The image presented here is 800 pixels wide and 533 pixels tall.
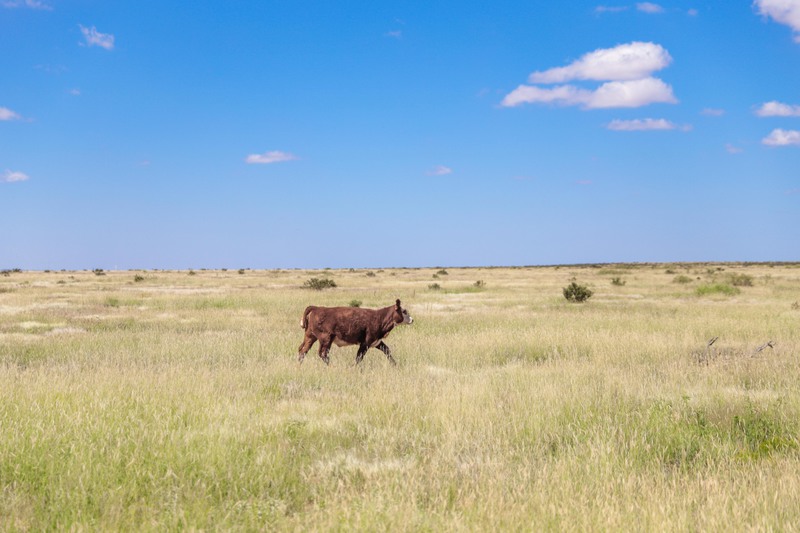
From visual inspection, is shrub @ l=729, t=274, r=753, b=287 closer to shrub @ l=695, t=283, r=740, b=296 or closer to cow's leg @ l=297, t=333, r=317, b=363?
shrub @ l=695, t=283, r=740, b=296

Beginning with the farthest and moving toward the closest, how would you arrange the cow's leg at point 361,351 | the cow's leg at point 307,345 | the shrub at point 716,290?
the shrub at point 716,290 < the cow's leg at point 307,345 < the cow's leg at point 361,351

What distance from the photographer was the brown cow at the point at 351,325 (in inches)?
484

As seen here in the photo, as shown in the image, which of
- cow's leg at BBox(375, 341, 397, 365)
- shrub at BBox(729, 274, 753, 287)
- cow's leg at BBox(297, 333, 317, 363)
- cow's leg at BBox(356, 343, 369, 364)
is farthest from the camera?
shrub at BBox(729, 274, 753, 287)

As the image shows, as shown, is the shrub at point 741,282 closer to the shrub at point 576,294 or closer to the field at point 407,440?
the shrub at point 576,294

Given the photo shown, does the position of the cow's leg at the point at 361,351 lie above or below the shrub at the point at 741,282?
below

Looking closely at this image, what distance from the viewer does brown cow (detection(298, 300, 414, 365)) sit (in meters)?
12.3

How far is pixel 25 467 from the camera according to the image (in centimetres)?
545

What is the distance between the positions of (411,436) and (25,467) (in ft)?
12.5

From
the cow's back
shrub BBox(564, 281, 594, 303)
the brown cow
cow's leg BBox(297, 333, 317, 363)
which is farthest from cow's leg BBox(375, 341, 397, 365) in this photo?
shrub BBox(564, 281, 594, 303)

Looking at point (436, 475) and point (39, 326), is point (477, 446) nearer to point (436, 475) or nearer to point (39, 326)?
point (436, 475)

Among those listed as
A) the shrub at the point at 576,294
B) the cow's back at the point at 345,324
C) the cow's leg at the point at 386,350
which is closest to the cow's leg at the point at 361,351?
the cow's back at the point at 345,324

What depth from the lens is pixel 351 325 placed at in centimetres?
1229

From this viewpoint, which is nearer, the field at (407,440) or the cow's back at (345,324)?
the field at (407,440)

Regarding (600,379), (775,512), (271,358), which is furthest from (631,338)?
(775,512)
